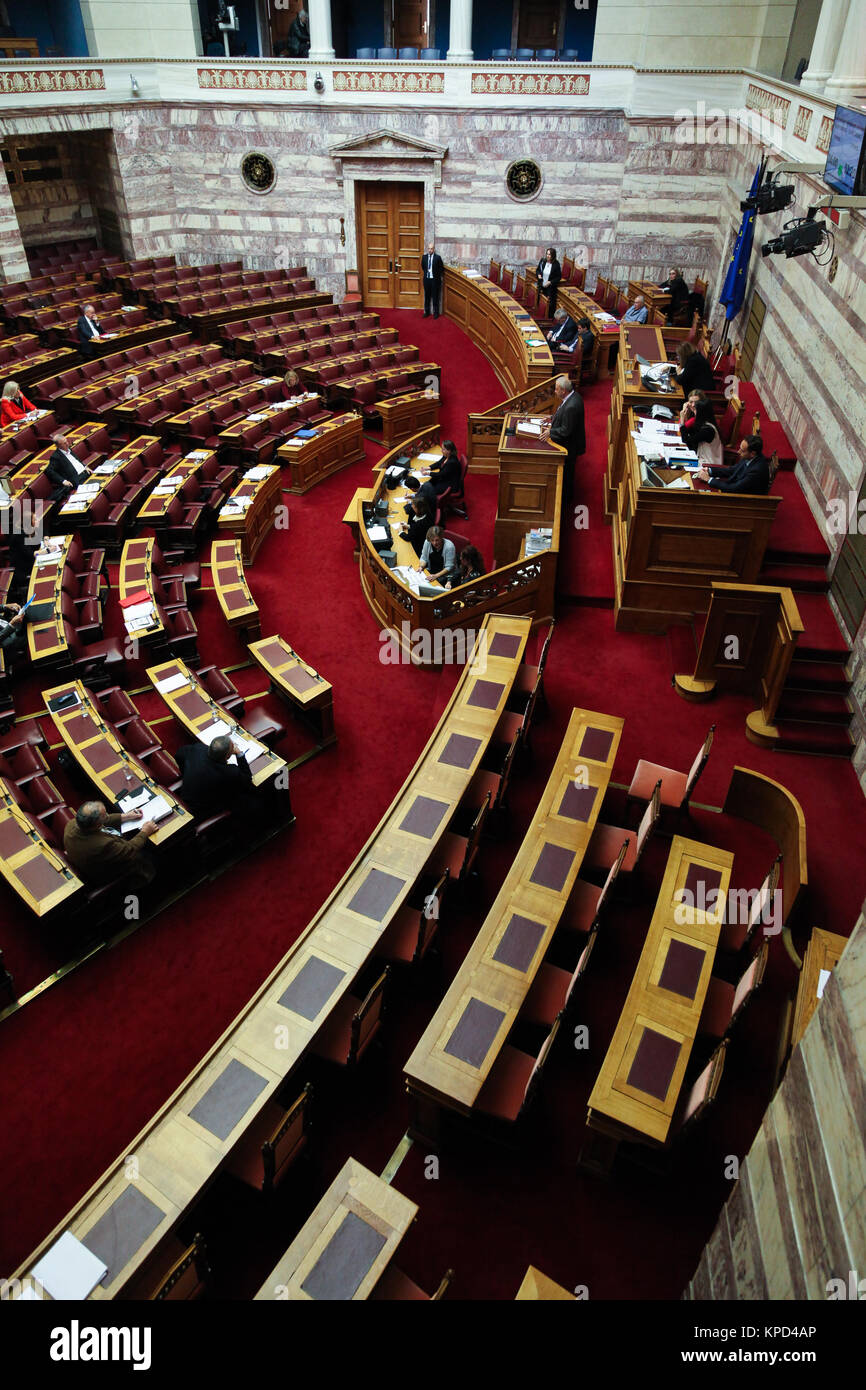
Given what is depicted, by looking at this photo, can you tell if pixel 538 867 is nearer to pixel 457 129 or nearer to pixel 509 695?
pixel 509 695

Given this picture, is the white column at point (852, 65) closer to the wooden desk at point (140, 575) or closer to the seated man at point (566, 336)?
the seated man at point (566, 336)

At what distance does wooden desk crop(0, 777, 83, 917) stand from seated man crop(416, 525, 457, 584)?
4851 mm

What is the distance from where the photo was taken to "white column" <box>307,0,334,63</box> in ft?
54.1

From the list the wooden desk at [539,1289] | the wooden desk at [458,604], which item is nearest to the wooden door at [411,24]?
the wooden desk at [458,604]

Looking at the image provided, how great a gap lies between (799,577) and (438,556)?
12.4 ft

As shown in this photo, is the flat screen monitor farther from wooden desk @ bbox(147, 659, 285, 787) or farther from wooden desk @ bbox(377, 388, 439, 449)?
wooden desk @ bbox(377, 388, 439, 449)

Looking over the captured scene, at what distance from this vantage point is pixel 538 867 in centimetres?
559

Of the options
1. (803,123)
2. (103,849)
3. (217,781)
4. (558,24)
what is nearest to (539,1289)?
(103,849)

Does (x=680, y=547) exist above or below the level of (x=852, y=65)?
below

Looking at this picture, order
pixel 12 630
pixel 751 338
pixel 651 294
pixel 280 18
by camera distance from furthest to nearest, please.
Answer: pixel 280 18, pixel 651 294, pixel 751 338, pixel 12 630

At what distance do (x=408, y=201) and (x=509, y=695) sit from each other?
15.2 m

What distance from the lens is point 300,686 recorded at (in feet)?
25.2

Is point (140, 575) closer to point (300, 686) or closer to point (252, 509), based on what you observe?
point (252, 509)
